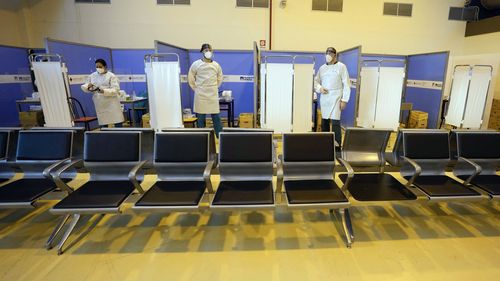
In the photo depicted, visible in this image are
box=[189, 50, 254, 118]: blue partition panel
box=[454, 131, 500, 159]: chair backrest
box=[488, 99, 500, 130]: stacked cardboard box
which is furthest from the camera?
box=[189, 50, 254, 118]: blue partition panel

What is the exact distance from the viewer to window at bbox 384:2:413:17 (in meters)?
7.08

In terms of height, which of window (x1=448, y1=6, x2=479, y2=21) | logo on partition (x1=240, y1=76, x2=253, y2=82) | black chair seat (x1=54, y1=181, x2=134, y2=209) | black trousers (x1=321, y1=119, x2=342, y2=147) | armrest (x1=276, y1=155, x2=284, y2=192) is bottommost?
black chair seat (x1=54, y1=181, x2=134, y2=209)

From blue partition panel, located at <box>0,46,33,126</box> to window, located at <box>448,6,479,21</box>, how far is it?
37.0 feet

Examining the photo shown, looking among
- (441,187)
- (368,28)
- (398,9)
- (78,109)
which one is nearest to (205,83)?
(78,109)

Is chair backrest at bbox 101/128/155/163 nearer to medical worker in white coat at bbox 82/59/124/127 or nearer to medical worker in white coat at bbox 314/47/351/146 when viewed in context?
medical worker in white coat at bbox 82/59/124/127

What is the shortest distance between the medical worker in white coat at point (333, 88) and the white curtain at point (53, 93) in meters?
4.06

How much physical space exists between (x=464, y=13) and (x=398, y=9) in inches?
77.3

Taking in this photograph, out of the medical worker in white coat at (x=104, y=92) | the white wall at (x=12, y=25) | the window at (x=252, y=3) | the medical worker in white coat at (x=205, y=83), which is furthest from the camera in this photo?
the window at (x=252, y=3)

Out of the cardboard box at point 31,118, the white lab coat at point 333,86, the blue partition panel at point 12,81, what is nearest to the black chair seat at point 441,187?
the white lab coat at point 333,86

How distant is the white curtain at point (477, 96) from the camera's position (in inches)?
185

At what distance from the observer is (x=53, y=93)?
4.13m

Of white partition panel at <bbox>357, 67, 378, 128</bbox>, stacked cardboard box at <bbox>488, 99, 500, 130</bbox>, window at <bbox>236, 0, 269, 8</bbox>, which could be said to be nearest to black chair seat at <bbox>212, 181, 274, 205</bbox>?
white partition panel at <bbox>357, 67, 378, 128</bbox>

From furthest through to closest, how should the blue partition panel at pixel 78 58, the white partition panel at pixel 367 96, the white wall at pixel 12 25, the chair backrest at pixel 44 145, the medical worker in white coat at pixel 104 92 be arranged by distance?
the white wall at pixel 12 25, the blue partition panel at pixel 78 58, the white partition panel at pixel 367 96, the medical worker in white coat at pixel 104 92, the chair backrest at pixel 44 145

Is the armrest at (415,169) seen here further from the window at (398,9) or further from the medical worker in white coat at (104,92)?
the window at (398,9)
